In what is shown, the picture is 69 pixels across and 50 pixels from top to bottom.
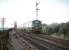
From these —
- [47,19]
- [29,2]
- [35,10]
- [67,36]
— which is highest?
[29,2]

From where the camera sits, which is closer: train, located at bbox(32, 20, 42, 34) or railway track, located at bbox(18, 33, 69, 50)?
railway track, located at bbox(18, 33, 69, 50)

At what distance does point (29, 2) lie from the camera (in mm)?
2695

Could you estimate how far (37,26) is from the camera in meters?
2.64

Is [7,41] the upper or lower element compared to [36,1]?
lower

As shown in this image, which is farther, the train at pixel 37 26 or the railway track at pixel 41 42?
the train at pixel 37 26

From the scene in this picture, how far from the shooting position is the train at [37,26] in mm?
2621

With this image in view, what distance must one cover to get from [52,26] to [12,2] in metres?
1.14

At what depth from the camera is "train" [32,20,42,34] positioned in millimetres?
2621

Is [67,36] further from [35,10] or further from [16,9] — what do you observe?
[16,9]

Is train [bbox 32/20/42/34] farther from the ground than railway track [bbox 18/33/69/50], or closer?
farther from the ground

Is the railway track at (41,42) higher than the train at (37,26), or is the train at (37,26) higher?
the train at (37,26)

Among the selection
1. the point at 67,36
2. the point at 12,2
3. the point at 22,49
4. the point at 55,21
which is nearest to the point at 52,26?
the point at 55,21

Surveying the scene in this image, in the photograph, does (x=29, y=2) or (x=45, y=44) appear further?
(x=29, y=2)

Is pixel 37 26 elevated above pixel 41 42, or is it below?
above
